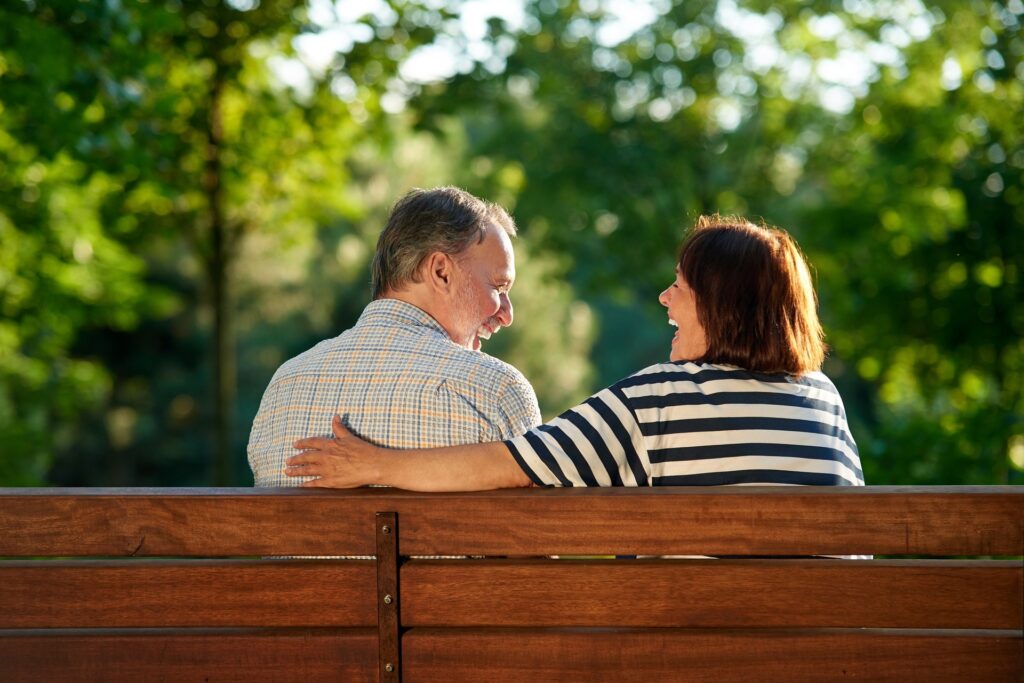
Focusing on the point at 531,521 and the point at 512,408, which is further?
the point at 512,408

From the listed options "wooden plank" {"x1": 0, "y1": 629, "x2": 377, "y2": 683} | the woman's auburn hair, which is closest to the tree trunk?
"wooden plank" {"x1": 0, "y1": 629, "x2": 377, "y2": 683}

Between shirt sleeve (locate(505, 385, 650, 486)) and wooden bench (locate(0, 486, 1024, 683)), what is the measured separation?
11cm

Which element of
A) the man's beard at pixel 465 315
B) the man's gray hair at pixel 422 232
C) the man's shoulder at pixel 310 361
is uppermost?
the man's gray hair at pixel 422 232

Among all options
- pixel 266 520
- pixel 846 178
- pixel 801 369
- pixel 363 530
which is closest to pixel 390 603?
pixel 363 530

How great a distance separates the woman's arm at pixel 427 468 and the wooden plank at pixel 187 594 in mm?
198

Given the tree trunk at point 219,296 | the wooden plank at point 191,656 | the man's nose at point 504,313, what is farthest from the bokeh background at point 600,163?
the wooden plank at point 191,656

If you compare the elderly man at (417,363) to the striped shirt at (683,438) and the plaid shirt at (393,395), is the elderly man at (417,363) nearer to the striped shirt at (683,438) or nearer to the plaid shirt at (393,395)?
the plaid shirt at (393,395)

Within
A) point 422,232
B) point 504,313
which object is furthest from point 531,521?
point 504,313

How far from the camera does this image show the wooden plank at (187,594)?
7.41ft

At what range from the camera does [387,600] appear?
7.34ft

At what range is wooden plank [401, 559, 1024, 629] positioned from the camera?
214 cm

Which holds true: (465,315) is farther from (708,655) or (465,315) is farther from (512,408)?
(708,655)

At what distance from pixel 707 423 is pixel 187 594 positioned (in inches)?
42.9

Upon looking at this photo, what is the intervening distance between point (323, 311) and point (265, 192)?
11461mm
